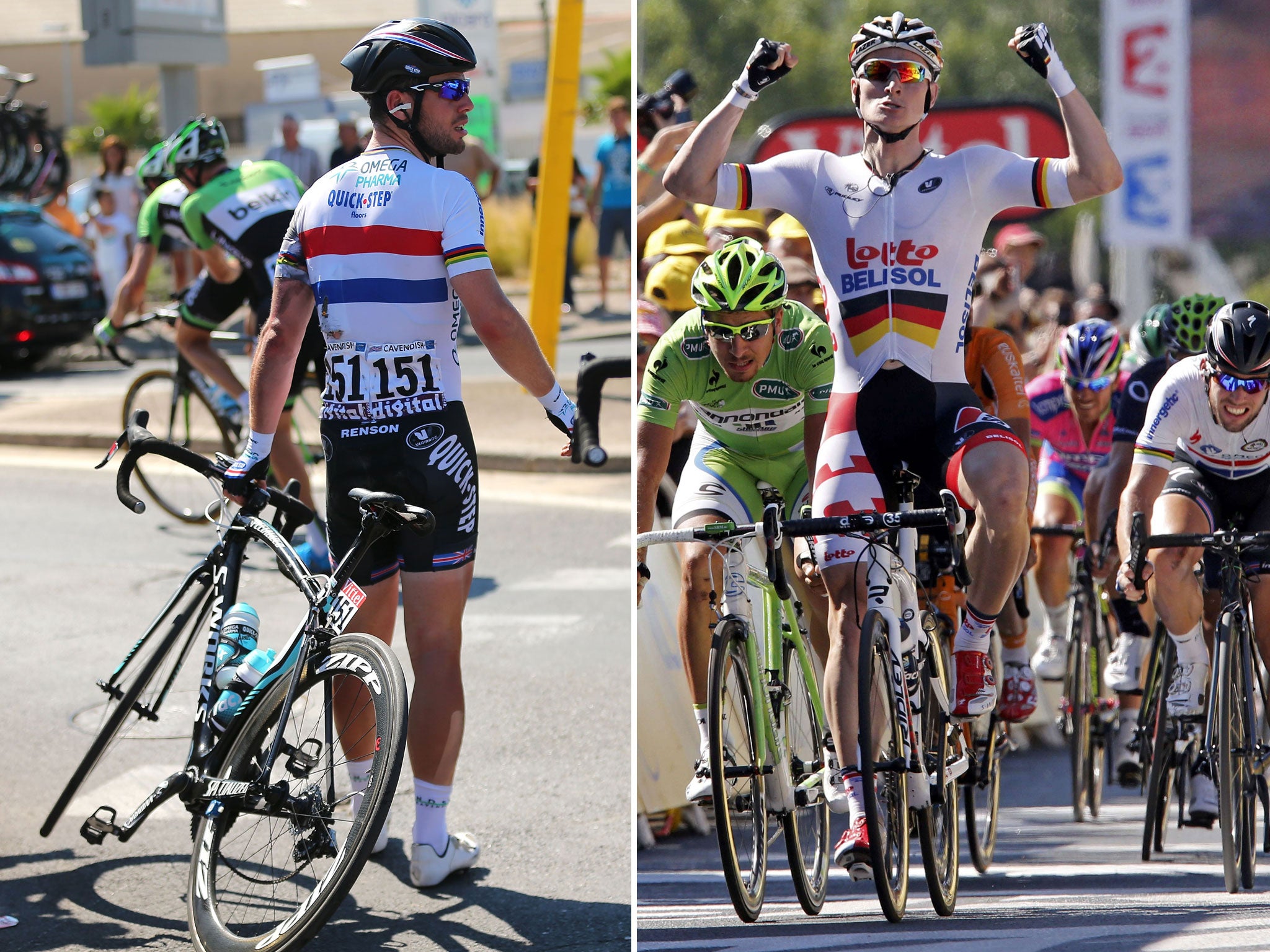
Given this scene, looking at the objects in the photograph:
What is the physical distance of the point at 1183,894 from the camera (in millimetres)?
6188

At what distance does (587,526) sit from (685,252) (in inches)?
115

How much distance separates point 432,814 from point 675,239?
4707mm

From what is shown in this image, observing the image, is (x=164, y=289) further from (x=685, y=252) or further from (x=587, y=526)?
(x=685, y=252)

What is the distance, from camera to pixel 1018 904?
235 inches

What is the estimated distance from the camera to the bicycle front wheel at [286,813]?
4.68 meters

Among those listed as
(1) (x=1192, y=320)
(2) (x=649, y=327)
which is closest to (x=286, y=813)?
(2) (x=649, y=327)

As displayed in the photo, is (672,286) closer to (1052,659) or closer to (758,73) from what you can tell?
(1052,659)

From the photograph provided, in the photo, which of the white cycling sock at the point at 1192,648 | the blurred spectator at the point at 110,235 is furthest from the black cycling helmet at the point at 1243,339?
the blurred spectator at the point at 110,235

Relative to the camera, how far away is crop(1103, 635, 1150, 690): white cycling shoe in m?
8.06

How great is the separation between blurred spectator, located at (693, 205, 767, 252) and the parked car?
10.3 meters

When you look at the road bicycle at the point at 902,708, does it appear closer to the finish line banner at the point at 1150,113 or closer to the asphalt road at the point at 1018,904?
the asphalt road at the point at 1018,904

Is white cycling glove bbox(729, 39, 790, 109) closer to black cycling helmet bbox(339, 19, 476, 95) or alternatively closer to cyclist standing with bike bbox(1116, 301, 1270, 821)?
black cycling helmet bbox(339, 19, 476, 95)

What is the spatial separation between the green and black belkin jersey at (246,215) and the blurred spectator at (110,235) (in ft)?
42.6

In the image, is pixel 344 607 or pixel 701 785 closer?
pixel 344 607
